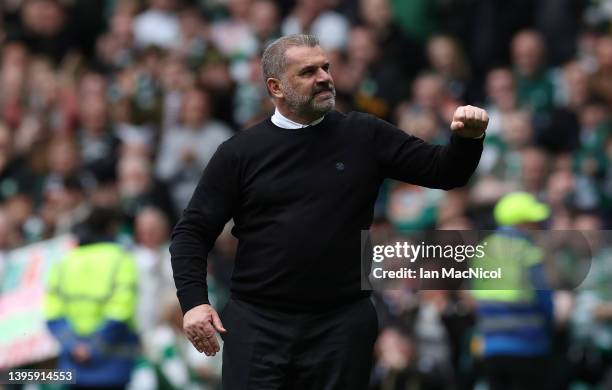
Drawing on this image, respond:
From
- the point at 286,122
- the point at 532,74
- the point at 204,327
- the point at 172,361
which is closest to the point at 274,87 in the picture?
the point at 286,122

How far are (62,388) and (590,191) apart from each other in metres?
4.54

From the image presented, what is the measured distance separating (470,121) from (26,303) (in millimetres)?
5850

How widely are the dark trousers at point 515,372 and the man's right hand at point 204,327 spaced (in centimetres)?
443

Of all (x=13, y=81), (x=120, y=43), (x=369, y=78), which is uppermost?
(x=120, y=43)

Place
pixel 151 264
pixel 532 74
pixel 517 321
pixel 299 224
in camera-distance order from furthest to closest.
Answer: pixel 532 74 < pixel 151 264 < pixel 517 321 < pixel 299 224

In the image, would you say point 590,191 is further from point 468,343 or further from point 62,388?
point 62,388

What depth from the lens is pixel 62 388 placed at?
10742mm

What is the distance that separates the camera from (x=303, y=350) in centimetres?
652

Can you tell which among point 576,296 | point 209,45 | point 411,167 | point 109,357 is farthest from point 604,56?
point 411,167

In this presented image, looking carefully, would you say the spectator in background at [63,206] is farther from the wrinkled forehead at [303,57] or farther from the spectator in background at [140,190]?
the wrinkled forehead at [303,57]

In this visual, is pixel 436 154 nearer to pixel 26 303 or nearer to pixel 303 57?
pixel 303 57

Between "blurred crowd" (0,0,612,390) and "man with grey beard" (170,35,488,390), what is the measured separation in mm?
4409

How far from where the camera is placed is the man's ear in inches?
263

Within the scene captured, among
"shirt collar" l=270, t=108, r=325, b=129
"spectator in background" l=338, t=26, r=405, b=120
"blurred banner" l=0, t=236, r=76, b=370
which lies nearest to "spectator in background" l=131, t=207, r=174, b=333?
"blurred banner" l=0, t=236, r=76, b=370
